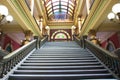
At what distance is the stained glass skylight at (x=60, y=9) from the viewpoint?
21078 mm

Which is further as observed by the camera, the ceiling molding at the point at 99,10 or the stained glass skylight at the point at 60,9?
the stained glass skylight at the point at 60,9

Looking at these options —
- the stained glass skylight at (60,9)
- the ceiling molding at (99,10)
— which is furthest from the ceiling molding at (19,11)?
the stained glass skylight at (60,9)

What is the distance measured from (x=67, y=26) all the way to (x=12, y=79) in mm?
17554

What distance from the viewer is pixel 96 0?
28.6 ft

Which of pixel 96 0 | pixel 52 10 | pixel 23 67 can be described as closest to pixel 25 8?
pixel 96 0

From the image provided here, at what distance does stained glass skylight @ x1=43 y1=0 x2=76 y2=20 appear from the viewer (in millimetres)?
21078

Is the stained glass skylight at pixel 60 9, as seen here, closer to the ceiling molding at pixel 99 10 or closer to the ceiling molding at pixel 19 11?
the ceiling molding at pixel 19 11

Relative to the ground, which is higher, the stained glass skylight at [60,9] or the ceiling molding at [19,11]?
the stained glass skylight at [60,9]

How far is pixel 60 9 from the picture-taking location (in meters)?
22.9

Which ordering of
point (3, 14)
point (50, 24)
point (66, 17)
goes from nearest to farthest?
point (3, 14), point (50, 24), point (66, 17)

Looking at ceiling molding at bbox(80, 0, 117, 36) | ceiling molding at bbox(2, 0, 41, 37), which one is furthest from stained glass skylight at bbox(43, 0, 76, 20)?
ceiling molding at bbox(80, 0, 117, 36)

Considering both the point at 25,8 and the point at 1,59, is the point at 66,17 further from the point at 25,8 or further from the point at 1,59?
the point at 1,59

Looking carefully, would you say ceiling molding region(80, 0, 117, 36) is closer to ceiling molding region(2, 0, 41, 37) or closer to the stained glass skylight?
ceiling molding region(2, 0, 41, 37)

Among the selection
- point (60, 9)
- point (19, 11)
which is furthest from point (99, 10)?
point (60, 9)
